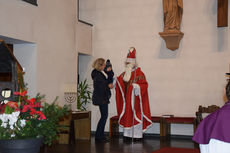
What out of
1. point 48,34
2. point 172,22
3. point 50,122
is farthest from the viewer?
point 172,22

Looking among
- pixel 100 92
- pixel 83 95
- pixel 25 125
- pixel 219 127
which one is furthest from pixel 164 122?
pixel 25 125

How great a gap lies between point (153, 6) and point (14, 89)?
6.98m

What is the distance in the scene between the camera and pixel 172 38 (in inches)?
318

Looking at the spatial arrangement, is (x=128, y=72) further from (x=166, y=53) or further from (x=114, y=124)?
(x=114, y=124)

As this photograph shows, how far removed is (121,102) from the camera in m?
7.91

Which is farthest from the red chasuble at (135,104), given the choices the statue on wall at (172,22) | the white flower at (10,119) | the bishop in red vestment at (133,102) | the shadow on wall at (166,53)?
the white flower at (10,119)

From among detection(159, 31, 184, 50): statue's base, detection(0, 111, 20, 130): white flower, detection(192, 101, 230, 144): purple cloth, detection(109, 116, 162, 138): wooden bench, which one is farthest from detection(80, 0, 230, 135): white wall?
detection(0, 111, 20, 130): white flower

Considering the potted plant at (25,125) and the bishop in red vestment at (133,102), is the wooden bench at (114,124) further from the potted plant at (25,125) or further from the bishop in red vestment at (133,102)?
the potted plant at (25,125)

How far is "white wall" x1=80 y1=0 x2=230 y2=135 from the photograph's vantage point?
8.00m

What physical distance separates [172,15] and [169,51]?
0.87 meters

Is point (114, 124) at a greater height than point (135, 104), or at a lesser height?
lesser

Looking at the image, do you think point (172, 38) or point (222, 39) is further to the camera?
point (172, 38)

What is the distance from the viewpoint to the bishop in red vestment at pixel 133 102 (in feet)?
25.1

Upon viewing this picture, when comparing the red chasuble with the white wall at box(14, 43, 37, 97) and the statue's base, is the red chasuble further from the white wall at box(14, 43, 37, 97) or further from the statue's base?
the white wall at box(14, 43, 37, 97)
